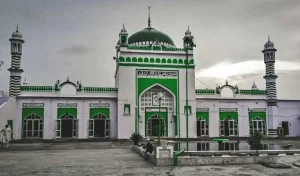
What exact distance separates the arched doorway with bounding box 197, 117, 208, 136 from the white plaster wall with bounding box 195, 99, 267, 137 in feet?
1.41

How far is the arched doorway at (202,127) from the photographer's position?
77.8 feet

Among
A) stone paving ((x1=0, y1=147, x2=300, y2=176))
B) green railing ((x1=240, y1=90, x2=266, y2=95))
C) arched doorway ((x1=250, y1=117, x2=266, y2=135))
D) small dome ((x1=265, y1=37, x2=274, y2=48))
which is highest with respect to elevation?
small dome ((x1=265, y1=37, x2=274, y2=48))

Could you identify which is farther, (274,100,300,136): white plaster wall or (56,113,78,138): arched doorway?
(274,100,300,136): white plaster wall

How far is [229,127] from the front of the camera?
2427 cm

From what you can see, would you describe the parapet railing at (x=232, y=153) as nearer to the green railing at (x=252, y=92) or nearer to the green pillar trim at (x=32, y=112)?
the green railing at (x=252, y=92)

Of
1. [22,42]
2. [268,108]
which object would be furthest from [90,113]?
[268,108]

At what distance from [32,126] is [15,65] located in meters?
5.19

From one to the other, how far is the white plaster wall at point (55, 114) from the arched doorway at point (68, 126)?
37 cm

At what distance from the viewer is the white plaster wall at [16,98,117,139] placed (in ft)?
70.7

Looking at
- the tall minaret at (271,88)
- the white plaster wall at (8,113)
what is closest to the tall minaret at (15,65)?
the white plaster wall at (8,113)

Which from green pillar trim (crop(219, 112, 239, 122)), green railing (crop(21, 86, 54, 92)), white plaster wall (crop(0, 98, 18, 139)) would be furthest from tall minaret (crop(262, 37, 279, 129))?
white plaster wall (crop(0, 98, 18, 139))

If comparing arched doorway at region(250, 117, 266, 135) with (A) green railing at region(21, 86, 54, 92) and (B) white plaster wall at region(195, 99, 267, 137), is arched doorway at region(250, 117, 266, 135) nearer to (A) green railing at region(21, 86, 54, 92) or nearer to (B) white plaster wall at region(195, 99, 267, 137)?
(B) white plaster wall at region(195, 99, 267, 137)

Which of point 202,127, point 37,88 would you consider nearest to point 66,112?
point 37,88

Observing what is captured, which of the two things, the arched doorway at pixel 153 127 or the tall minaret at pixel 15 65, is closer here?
the tall minaret at pixel 15 65
